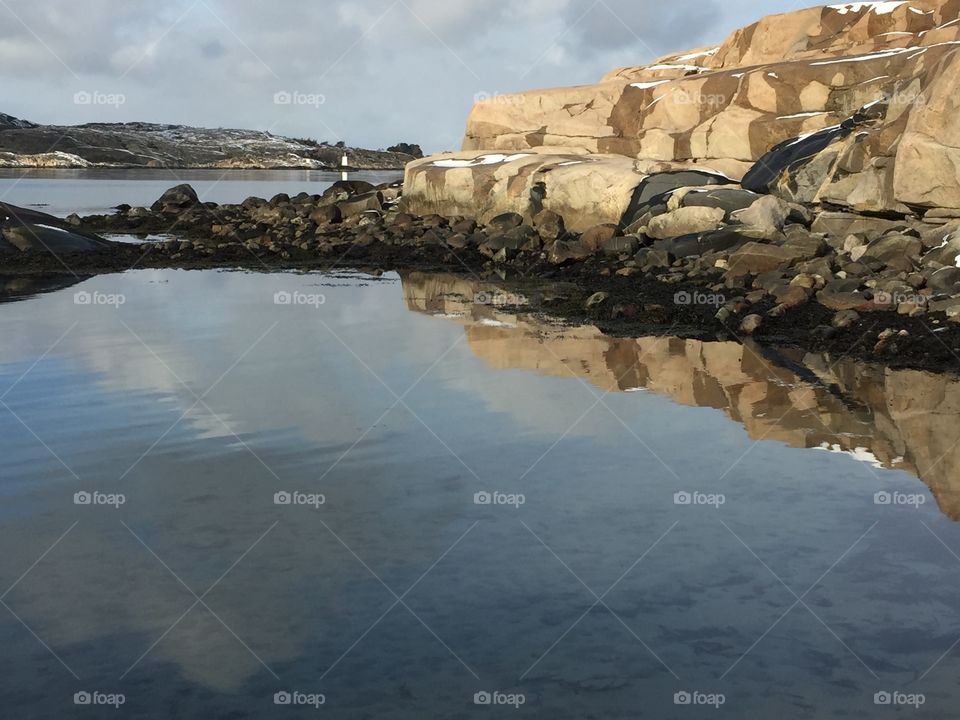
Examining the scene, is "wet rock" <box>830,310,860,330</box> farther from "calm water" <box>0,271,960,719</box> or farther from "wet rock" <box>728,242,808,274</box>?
"wet rock" <box>728,242,808,274</box>

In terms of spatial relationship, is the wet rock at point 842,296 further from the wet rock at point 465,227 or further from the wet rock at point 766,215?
the wet rock at point 465,227

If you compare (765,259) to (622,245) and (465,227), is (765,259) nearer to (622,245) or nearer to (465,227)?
(622,245)

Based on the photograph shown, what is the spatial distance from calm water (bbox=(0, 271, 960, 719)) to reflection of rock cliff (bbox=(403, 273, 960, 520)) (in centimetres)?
5

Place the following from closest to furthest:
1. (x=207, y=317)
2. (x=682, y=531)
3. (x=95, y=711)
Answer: (x=95, y=711) < (x=682, y=531) < (x=207, y=317)

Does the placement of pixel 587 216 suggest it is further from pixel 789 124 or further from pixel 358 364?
pixel 358 364

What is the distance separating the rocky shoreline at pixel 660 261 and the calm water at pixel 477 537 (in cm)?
175

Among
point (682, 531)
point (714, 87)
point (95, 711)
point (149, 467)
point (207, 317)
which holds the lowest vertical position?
point (95, 711)

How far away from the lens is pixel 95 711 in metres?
5.32

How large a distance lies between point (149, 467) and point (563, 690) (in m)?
4.64

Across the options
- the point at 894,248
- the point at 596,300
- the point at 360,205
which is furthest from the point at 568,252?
the point at 360,205

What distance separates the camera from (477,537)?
7.51 meters

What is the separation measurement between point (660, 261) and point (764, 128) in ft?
26.4

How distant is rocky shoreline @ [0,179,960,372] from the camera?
14.8 metres

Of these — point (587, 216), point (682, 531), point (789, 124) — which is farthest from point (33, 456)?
point (789, 124)
